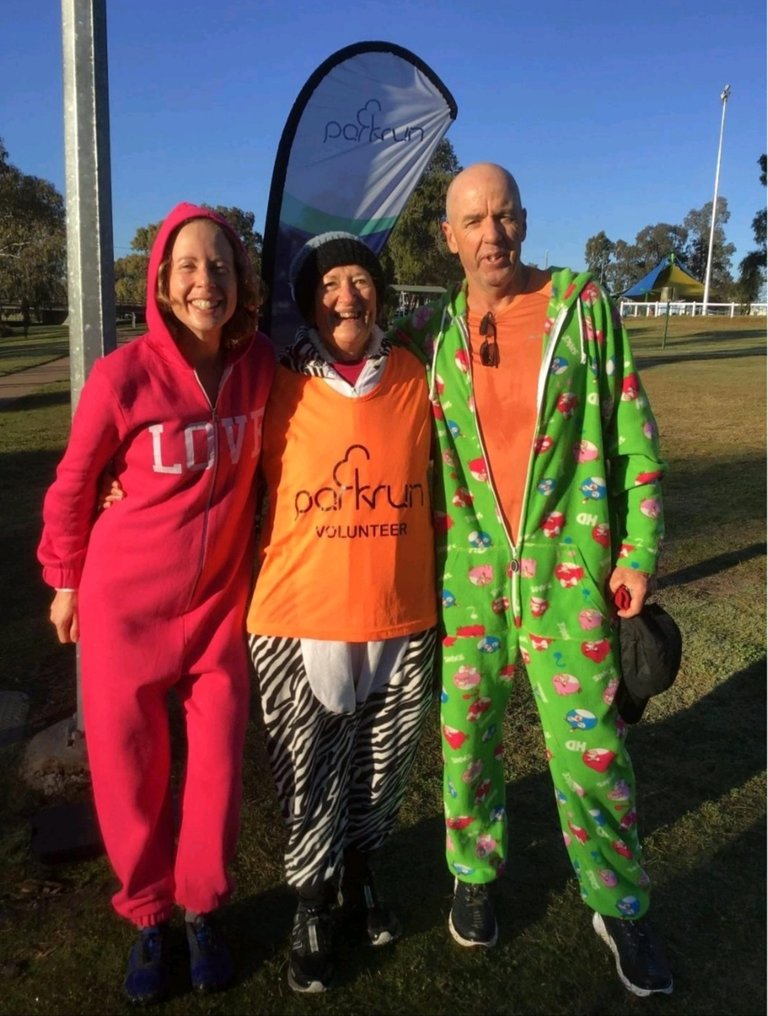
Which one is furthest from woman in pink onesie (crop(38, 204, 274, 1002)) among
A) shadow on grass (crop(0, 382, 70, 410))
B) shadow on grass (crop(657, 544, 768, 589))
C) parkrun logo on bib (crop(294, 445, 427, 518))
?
shadow on grass (crop(0, 382, 70, 410))

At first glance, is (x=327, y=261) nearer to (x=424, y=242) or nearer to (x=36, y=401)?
(x=36, y=401)

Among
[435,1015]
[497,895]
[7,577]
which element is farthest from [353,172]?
[7,577]

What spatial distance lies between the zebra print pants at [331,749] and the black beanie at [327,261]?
0.96 m

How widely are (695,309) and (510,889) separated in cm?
6722

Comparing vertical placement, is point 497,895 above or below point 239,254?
below

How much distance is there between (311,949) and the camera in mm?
2439

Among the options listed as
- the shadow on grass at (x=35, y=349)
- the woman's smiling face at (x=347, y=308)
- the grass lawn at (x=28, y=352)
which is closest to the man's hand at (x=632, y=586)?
the woman's smiling face at (x=347, y=308)

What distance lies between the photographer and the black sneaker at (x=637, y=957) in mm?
2414

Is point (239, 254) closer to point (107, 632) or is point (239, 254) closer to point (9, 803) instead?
point (107, 632)

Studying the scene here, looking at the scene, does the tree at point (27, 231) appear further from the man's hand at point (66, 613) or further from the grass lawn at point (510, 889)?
the man's hand at point (66, 613)

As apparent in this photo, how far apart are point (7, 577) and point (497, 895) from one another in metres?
4.04

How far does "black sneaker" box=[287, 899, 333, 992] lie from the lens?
7.89 feet

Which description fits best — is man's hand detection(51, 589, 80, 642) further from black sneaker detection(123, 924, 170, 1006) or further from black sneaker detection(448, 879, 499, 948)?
black sneaker detection(448, 879, 499, 948)

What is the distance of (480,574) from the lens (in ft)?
8.07
